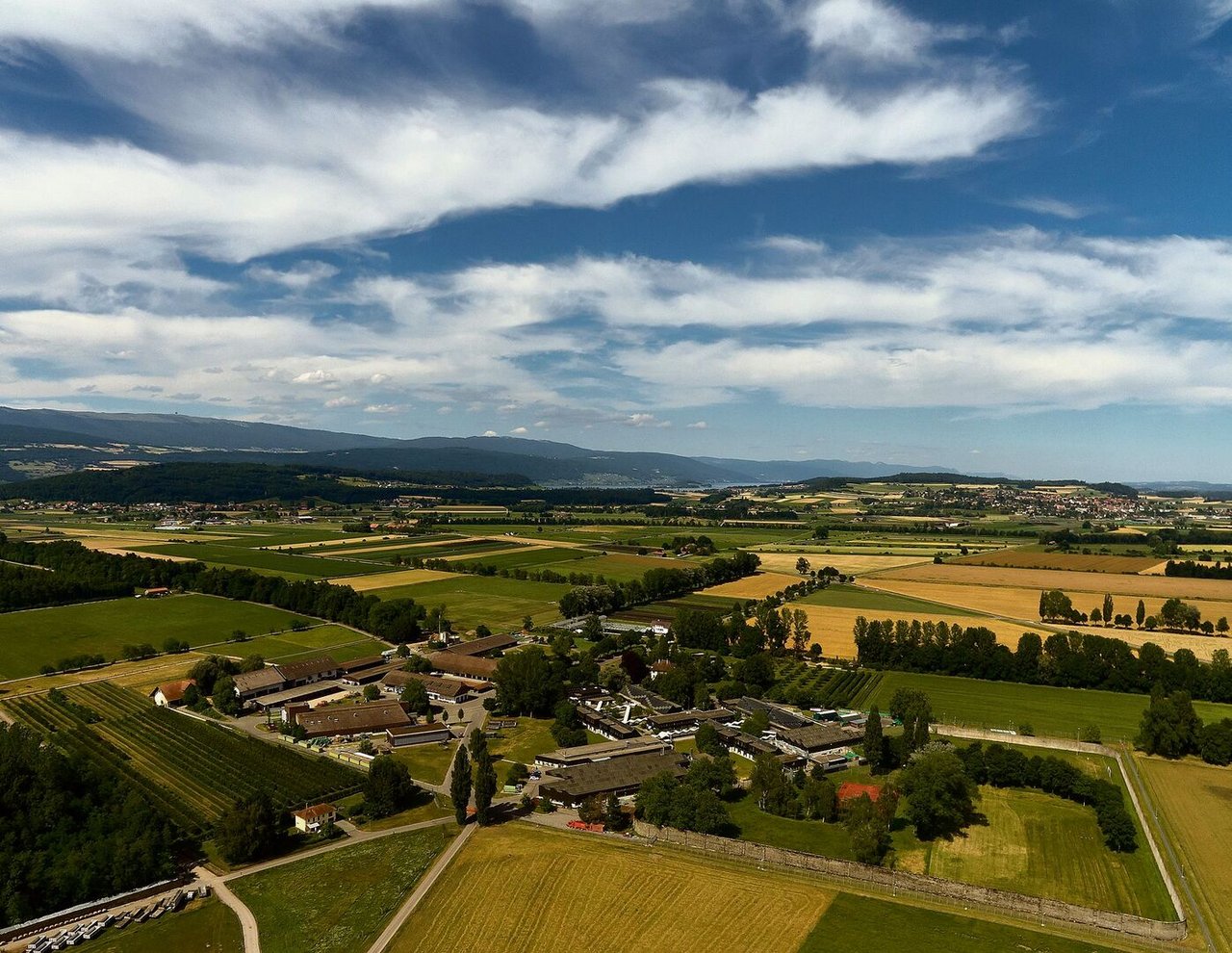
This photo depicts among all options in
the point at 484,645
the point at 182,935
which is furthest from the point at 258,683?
the point at 182,935

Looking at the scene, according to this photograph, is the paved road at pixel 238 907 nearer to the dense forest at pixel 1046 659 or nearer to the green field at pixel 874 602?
the dense forest at pixel 1046 659

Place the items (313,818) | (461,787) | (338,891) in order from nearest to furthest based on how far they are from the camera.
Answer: (338,891) < (461,787) < (313,818)

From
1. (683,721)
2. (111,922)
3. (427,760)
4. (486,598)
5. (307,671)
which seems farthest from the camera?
(486,598)

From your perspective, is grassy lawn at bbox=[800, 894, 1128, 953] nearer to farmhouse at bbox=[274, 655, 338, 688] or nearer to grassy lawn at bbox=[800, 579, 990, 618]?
farmhouse at bbox=[274, 655, 338, 688]

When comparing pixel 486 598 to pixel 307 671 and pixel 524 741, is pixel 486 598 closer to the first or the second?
pixel 307 671

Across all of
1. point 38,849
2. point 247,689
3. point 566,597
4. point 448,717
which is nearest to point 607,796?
point 448,717

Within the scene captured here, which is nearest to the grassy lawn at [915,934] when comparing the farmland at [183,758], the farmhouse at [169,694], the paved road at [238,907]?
the paved road at [238,907]
